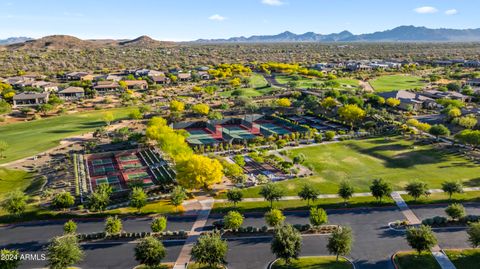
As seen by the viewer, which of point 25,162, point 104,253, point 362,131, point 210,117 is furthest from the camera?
point 210,117

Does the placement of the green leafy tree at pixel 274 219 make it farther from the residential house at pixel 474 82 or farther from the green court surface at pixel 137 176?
the residential house at pixel 474 82

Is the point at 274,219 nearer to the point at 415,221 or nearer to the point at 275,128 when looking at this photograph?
the point at 415,221

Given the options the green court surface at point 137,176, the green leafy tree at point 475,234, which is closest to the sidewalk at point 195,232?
the green court surface at point 137,176

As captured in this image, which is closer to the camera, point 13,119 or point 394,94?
point 13,119

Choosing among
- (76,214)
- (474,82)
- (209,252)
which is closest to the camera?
(209,252)

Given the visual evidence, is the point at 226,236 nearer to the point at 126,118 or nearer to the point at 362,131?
the point at 362,131

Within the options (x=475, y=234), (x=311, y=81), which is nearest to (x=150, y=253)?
(x=475, y=234)

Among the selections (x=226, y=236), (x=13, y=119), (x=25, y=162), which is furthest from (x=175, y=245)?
(x=13, y=119)
